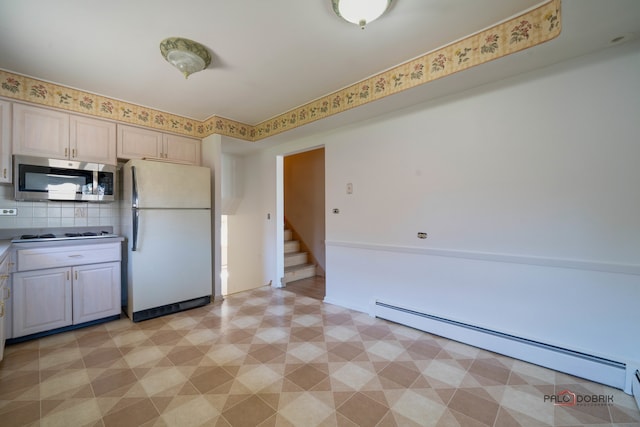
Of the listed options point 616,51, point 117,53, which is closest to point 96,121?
point 117,53

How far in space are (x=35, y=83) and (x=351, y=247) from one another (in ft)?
11.4

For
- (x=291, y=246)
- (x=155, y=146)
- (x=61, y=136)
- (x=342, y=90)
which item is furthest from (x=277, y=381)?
(x=291, y=246)

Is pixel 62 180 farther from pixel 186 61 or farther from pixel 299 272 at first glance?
pixel 299 272

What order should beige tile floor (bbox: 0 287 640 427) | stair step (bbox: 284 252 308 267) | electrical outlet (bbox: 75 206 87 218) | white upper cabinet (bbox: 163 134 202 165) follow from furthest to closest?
stair step (bbox: 284 252 308 267) → white upper cabinet (bbox: 163 134 202 165) → electrical outlet (bbox: 75 206 87 218) → beige tile floor (bbox: 0 287 640 427)

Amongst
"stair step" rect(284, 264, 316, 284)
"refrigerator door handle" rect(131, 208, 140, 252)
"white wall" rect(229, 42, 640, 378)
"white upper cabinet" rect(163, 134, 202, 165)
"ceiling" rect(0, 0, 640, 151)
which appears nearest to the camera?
"ceiling" rect(0, 0, 640, 151)

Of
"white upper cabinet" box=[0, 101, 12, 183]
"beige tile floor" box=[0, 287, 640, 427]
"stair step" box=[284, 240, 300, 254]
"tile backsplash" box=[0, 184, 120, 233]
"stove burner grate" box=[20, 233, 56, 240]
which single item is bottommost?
"beige tile floor" box=[0, 287, 640, 427]

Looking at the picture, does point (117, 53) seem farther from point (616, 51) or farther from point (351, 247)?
point (616, 51)

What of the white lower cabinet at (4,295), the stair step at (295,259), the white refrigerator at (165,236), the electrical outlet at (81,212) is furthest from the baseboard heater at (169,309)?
the stair step at (295,259)

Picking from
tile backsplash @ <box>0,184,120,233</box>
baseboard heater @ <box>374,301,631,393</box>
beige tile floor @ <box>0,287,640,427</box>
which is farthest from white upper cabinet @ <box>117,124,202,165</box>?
baseboard heater @ <box>374,301,631,393</box>

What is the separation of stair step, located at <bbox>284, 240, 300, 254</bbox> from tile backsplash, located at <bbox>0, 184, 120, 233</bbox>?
2.58 m

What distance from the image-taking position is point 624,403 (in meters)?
1.55

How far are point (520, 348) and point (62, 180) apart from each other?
435cm

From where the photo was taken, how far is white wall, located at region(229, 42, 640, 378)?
1698 millimetres

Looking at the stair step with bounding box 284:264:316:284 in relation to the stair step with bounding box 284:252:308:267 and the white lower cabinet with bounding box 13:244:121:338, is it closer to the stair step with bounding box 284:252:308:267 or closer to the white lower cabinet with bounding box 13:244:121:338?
the stair step with bounding box 284:252:308:267
